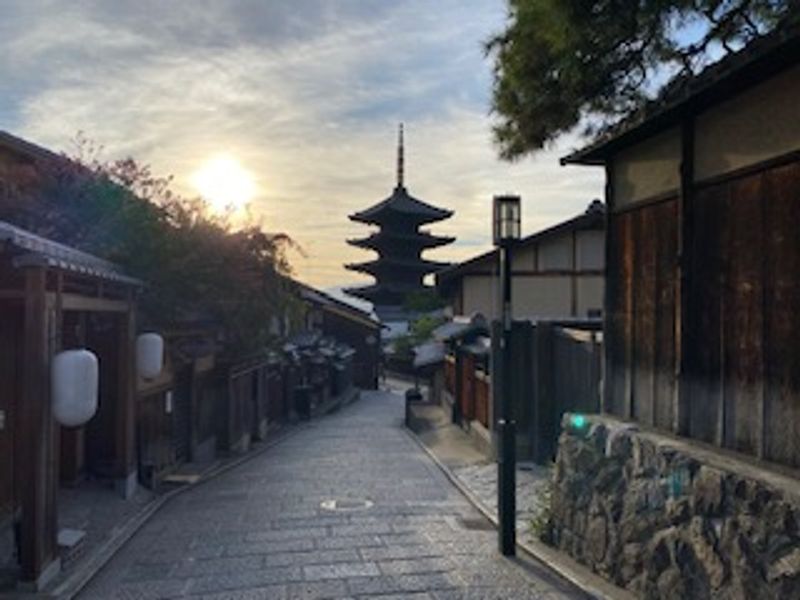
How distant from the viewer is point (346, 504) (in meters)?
12.1

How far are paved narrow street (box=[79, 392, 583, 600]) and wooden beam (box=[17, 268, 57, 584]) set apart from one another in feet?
2.41

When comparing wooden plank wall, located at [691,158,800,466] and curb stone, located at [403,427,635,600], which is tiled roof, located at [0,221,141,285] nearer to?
curb stone, located at [403,427,635,600]

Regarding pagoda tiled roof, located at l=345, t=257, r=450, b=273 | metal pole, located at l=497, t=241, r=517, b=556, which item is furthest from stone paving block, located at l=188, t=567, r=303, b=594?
pagoda tiled roof, located at l=345, t=257, r=450, b=273

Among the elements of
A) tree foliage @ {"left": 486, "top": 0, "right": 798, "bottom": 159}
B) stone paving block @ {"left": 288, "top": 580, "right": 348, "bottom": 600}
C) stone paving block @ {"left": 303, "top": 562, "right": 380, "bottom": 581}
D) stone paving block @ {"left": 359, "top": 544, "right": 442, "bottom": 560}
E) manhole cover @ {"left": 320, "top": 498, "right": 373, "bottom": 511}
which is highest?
tree foliage @ {"left": 486, "top": 0, "right": 798, "bottom": 159}

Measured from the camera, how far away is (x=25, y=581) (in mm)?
7738

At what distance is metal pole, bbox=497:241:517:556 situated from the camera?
30.0 feet

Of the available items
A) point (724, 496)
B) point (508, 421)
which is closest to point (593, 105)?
point (508, 421)

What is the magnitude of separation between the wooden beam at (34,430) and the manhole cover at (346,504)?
4680 millimetres

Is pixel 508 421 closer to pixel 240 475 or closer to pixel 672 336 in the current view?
pixel 672 336

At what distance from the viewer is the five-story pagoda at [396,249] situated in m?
55.9

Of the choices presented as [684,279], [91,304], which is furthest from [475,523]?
[91,304]

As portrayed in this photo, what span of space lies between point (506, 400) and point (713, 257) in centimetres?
351

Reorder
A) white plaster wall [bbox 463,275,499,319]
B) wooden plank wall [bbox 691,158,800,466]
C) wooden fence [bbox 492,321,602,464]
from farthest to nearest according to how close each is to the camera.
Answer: white plaster wall [bbox 463,275,499,319]
wooden fence [bbox 492,321,602,464]
wooden plank wall [bbox 691,158,800,466]

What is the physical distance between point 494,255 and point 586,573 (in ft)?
62.4
